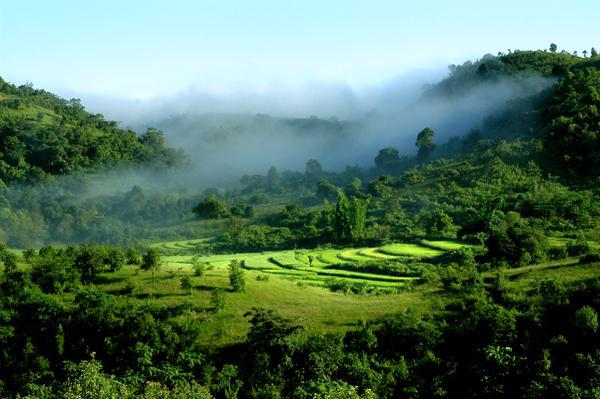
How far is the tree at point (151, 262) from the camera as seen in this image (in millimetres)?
32812

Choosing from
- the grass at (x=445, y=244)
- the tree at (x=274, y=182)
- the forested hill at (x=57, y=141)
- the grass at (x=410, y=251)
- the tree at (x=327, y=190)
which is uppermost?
the forested hill at (x=57, y=141)

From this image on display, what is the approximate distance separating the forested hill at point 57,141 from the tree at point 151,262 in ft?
205

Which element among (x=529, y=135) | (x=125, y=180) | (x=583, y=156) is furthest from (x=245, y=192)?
(x=583, y=156)

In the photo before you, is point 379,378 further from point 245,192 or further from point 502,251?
point 245,192

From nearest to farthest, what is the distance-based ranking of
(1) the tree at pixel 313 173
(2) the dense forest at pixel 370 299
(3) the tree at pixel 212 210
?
(2) the dense forest at pixel 370 299
(3) the tree at pixel 212 210
(1) the tree at pixel 313 173

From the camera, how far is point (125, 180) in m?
103

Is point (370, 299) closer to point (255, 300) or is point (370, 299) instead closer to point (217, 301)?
point (255, 300)

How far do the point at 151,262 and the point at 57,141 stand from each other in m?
71.4

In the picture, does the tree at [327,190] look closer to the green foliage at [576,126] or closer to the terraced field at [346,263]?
the green foliage at [576,126]

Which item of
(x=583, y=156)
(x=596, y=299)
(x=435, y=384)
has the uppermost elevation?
(x=583, y=156)

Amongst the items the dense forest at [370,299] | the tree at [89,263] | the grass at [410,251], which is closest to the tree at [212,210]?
the dense forest at [370,299]

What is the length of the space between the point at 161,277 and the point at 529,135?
54.7 metres

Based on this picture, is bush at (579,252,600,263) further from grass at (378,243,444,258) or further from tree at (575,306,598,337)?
grass at (378,243,444,258)

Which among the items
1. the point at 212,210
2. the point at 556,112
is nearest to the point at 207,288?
the point at 212,210
